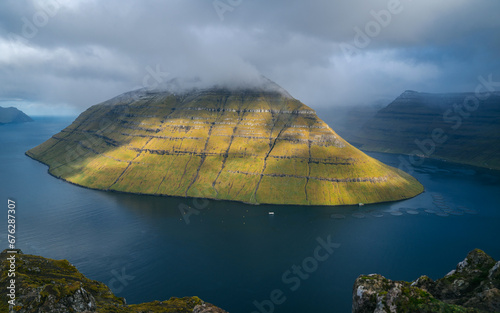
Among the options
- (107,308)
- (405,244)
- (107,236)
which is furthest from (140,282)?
(405,244)

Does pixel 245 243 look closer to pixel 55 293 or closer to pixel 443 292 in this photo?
pixel 55 293

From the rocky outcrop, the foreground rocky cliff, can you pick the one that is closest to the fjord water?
the foreground rocky cliff

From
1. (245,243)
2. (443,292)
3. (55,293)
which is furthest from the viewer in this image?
(245,243)

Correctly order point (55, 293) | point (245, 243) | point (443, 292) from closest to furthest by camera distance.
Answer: point (443, 292) → point (55, 293) → point (245, 243)

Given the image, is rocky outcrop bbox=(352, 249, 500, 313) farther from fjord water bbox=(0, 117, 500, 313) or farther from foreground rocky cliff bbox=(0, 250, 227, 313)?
fjord water bbox=(0, 117, 500, 313)

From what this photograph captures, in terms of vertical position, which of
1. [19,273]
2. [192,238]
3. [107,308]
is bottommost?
[192,238]

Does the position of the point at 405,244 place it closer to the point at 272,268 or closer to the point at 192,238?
the point at 272,268

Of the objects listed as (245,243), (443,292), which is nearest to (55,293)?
(443,292)

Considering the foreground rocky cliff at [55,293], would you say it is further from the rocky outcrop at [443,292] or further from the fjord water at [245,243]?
the fjord water at [245,243]
